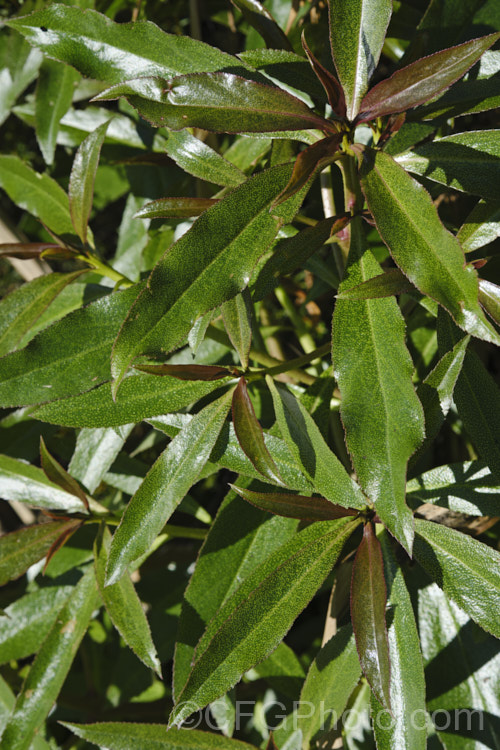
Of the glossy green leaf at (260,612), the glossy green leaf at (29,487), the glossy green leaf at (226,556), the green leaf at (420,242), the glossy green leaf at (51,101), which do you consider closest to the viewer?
the green leaf at (420,242)

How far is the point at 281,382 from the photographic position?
0.72 m

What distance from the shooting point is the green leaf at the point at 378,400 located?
507mm

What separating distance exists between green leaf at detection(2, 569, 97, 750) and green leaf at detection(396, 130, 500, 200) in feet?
2.10

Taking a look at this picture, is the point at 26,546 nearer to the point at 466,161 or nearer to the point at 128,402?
the point at 128,402

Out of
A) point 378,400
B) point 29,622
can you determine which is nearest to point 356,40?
point 378,400

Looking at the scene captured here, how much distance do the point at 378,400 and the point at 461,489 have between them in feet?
0.72

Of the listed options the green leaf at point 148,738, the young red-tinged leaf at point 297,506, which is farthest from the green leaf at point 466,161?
the green leaf at point 148,738

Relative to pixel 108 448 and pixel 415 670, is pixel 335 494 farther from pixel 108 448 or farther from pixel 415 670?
pixel 108 448

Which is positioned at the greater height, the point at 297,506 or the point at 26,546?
the point at 297,506

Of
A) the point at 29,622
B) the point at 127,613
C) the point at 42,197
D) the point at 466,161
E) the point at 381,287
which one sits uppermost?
the point at 466,161

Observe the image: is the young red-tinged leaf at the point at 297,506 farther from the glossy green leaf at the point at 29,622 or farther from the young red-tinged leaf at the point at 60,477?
the glossy green leaf at the point at 29,622

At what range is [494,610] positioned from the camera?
578mm

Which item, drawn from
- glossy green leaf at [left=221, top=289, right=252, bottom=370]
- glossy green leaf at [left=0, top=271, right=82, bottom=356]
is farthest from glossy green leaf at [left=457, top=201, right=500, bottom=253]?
glossy green leaf at [left=0, top=271, right=82, bottom=356]

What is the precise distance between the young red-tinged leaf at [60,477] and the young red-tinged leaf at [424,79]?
508 mm
